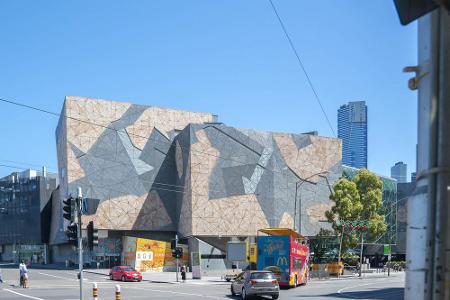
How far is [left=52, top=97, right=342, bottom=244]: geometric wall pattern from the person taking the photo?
68.8 m

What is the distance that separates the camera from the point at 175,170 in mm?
75562

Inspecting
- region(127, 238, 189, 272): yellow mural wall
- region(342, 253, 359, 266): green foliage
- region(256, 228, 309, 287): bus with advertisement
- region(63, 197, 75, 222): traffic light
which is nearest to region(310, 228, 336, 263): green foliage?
region(342, 253, 359, 266): green foliage

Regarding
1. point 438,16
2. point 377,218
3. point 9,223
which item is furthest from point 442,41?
point 9,223

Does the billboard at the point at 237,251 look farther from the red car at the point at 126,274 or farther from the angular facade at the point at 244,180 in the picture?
the angular facade at the point at 244,180

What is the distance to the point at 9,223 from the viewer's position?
98.2 meters

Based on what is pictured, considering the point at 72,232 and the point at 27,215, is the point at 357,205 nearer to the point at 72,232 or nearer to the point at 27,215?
the point at 72,232

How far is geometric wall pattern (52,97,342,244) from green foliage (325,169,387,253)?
1271 centimetres

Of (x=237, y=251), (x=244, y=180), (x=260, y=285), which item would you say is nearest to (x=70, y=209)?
(x=260, y=285)

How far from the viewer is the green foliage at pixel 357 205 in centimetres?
5716

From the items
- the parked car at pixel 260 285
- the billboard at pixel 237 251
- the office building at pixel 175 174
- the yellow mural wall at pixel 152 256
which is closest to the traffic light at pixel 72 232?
the parked car at pixel 260 285

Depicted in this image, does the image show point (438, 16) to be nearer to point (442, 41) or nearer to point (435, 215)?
point (442, 41)

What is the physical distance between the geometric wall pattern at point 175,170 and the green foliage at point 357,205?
12.7m

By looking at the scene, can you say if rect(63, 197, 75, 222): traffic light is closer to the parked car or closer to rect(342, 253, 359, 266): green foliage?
the parked car

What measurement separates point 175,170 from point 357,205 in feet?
91.5
